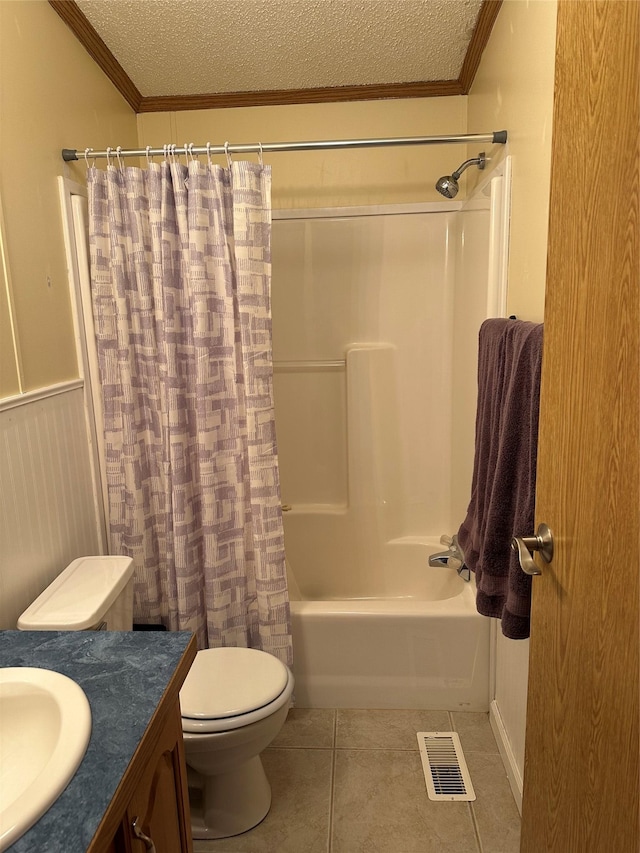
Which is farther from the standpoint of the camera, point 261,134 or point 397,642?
point 261,134

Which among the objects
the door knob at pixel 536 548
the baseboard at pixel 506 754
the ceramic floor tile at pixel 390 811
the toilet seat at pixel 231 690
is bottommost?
the ceramic floor tile at pixel 390 811

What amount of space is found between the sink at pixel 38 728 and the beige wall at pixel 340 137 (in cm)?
221

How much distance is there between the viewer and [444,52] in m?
2.18

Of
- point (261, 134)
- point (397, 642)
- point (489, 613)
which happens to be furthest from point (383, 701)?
point (261, 134)

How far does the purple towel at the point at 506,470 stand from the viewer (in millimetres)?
1307

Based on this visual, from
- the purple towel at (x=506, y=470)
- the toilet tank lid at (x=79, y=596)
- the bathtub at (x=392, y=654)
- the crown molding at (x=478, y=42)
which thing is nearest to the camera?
the purple towel at (x=506, y=470)

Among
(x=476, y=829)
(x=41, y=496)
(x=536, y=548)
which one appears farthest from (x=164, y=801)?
(x=476, y=829)

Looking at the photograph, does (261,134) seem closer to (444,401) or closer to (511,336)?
(444,401)

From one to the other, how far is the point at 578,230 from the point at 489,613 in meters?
0.97

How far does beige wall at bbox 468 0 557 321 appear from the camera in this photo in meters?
1.40

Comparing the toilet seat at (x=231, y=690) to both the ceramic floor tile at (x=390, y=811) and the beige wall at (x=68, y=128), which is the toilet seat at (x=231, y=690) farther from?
the beige wall at (x=68, y=128)

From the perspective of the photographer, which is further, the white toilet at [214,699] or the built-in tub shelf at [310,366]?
the built-in tub shelf at [310,366]

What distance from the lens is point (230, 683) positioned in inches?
64.7

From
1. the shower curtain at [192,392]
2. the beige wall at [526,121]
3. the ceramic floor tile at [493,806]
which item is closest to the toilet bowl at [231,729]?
the shower curtain at [192,392]
